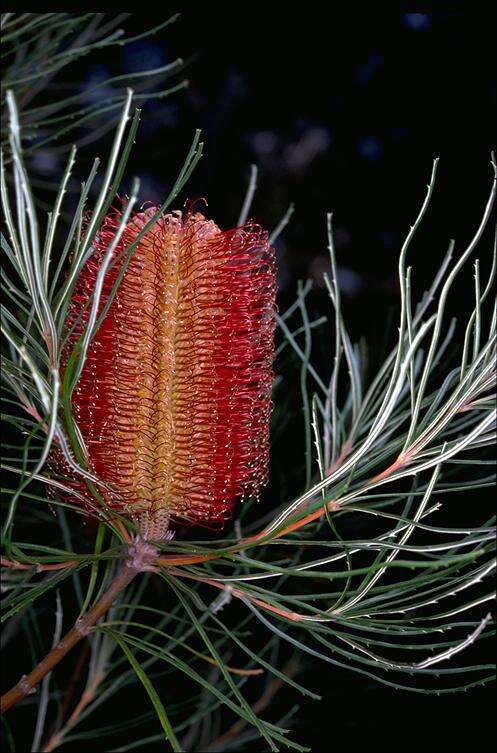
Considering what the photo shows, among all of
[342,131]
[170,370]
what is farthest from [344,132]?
[170,370]

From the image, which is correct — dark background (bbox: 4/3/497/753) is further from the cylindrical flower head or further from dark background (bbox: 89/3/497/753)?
the cylindrical flower head

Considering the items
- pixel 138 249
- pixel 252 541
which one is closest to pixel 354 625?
pixel 252 541

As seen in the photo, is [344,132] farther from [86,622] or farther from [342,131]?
[86,622]

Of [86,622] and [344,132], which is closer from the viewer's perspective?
[86,622]

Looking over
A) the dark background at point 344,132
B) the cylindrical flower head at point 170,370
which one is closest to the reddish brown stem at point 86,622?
the cylindrical flower head at point 170,370

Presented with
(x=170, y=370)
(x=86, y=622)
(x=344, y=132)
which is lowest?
(x=86, y=622)
